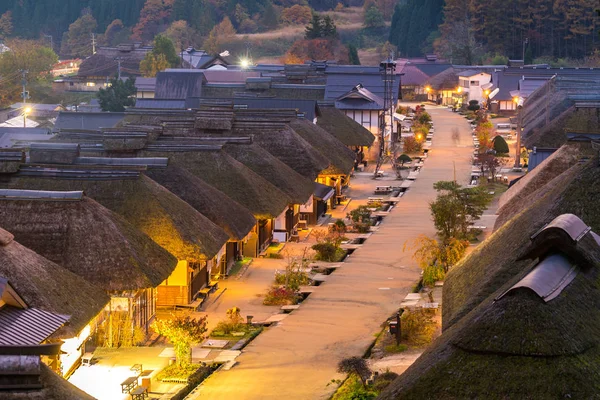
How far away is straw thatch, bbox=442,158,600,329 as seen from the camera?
67.6 ft

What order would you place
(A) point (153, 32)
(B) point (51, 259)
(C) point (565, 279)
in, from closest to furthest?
(C) point (565, 279), (B) point (51, 259), (A) point (153, 32)

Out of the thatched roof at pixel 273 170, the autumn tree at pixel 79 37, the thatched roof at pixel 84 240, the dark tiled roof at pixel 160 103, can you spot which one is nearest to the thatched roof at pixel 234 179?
the thatched roof at pixel 273 170

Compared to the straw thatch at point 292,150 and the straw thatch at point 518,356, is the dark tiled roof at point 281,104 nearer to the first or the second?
the straw thatch at point 292,150

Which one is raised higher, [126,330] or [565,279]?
[565,279]

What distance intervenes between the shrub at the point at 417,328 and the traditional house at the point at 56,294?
7644mm

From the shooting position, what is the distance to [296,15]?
18662cm

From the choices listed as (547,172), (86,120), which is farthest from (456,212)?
(86,120)

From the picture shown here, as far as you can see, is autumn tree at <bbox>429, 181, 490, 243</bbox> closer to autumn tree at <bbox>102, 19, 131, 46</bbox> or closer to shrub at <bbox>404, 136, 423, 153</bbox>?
shrub at <bbox>404, 136, 423, 153</bbox>

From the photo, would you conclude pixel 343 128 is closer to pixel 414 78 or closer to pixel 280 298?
pixel 280 298

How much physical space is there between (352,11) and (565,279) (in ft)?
604

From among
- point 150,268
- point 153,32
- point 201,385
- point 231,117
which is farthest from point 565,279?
point 153,32

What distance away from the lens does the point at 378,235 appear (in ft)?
155

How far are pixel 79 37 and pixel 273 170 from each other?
151 meters

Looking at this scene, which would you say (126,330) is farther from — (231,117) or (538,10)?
(538,10)
